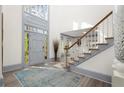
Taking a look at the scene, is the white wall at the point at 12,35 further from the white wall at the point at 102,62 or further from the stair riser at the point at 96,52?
the white wall at the point at 102,62

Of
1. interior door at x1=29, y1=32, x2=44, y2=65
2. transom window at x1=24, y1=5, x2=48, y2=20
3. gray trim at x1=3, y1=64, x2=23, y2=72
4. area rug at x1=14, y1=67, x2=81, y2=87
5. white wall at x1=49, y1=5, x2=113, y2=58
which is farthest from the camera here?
white wall at x1=49, y1=5, x2=113, y2=58

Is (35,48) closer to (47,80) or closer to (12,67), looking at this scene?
(12,67)

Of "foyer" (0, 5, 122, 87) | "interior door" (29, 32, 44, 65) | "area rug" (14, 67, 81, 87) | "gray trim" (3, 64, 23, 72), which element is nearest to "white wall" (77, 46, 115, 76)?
"foyer" (0, 5, 122, 87)

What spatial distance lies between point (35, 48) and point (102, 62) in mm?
2904

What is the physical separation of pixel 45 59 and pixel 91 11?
3.08 meters

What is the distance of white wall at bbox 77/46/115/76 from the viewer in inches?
104

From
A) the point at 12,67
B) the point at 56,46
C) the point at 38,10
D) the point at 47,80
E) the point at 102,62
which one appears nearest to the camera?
the point at 47,80

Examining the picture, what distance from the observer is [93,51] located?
3.05 metres

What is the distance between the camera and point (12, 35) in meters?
3.49

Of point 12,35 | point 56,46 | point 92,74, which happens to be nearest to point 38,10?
point 12,35

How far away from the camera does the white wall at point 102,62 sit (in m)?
2.63

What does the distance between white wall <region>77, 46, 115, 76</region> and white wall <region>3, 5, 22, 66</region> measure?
7.47 feet

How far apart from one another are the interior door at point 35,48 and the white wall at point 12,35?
0.72 metres

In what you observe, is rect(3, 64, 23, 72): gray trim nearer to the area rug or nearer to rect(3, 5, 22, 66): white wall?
rect(3, 5, 22, 66): white wall
